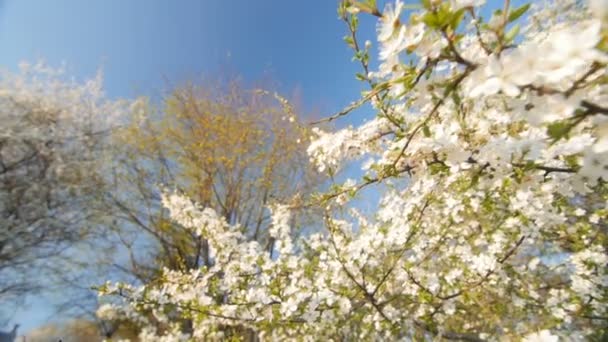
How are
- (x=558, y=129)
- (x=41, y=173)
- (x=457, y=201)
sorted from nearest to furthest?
(x=558, y=129)
(x=457, y=201)
(x=41, y=173)

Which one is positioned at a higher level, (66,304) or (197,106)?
(197,106)

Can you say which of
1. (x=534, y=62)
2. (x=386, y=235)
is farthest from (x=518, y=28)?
(x=386, y=235)

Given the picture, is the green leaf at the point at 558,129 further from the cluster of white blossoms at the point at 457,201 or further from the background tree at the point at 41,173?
the background tree at the point at 41,173

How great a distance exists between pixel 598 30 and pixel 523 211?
2340 mm

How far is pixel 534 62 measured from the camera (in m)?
0.66

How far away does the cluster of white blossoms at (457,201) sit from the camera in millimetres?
723

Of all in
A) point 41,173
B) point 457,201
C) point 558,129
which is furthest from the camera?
point 41,173

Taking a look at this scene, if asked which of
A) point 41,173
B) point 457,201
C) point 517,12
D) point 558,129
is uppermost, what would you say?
point 41,173

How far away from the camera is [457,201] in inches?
103

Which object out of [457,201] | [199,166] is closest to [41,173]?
[199,166]

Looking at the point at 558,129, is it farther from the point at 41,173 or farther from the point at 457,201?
the point at 41,173

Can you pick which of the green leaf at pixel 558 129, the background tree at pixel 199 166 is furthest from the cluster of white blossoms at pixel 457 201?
the background tree at pixel 199 166

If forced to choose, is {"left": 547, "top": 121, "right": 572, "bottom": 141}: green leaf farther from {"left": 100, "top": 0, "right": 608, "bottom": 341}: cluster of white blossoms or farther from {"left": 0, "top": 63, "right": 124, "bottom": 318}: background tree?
{"left": 0, "top": 63, "right": 124, "bottom": 318}: background tree

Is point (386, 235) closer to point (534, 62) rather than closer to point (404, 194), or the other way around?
point (404, 194)
